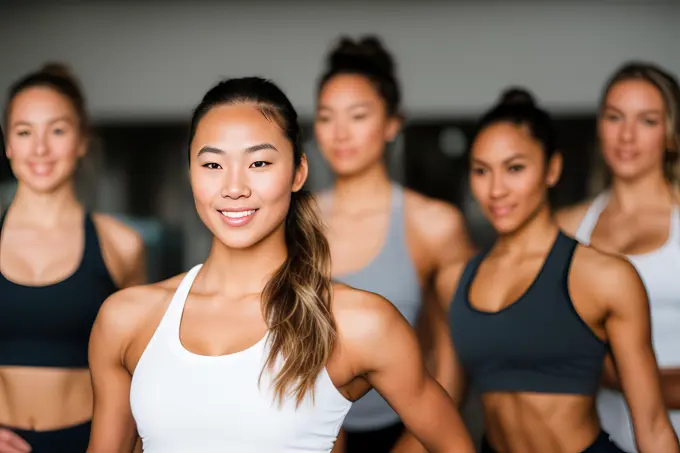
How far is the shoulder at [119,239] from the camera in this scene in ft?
7.61

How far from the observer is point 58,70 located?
2.67 meters

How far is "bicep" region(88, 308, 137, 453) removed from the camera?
1.70 meters

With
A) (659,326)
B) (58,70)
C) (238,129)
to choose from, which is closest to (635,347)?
(659,326)

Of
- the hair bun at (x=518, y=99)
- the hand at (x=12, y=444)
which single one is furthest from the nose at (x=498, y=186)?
the hand at (x=12, y=444)

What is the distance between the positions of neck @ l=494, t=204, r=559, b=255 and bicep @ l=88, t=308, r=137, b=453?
1.12 meters

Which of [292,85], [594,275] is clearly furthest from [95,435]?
[292,85]

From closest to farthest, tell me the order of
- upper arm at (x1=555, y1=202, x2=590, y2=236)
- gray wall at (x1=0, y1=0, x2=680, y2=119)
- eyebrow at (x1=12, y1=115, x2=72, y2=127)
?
eyebrow at (x1=12, y1=115, x2=72, y2=127)
upper arm at (x1=555, y1=202, x2=590, y2=236)
gray wall at (x1=0, y1=0, x2=680, y2=119)

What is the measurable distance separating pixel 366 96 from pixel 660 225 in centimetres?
99

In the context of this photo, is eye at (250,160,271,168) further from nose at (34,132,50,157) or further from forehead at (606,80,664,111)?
forehead at (606,80,664,111)

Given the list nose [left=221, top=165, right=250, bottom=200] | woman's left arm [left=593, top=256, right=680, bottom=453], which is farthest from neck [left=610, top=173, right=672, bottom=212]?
nose [left=221, top=165, right=250, bottom=200]

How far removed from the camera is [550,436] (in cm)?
206

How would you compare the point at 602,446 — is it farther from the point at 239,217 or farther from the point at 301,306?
the point at 239,217

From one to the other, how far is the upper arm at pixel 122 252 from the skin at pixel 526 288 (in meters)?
0.88

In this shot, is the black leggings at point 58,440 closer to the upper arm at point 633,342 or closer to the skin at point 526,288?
the skin at point 526,288
